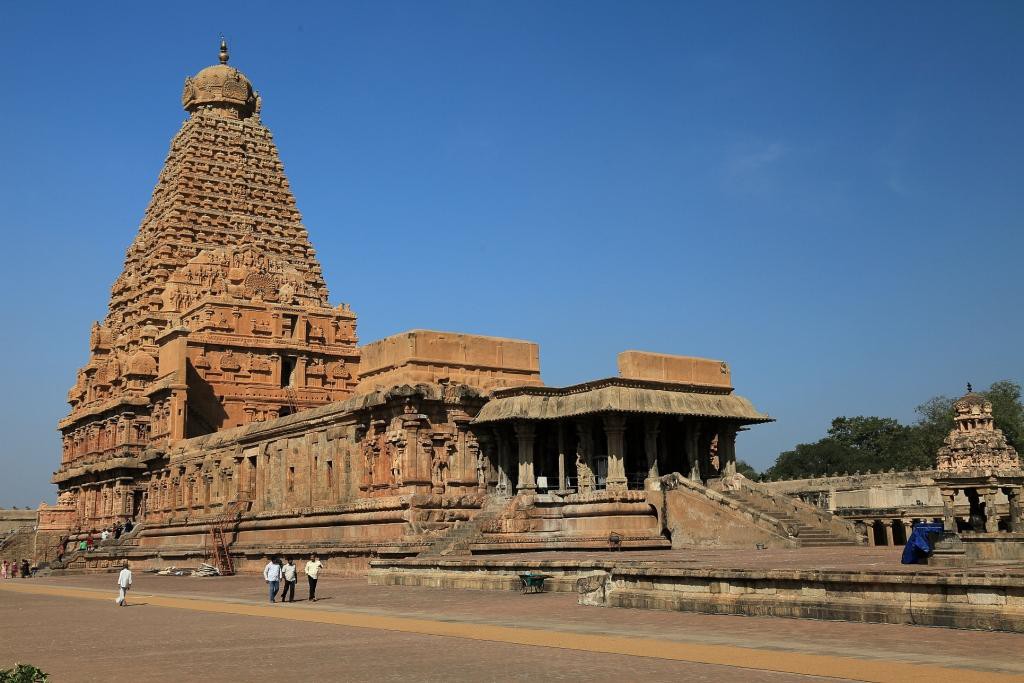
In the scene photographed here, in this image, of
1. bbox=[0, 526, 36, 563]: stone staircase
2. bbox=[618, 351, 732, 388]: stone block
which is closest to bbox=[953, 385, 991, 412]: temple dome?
bbox=[618, 351, 732, 388]: stone block

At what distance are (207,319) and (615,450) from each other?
36894 mm

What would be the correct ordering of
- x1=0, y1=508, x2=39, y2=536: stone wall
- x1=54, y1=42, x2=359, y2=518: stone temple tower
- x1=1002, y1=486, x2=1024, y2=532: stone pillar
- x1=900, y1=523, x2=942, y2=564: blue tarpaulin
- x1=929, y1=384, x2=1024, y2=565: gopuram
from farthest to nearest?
x1=0, y1=508, x2=39, y2=536: stone wall, x1=54, y1=42, x2=359, y2=518: stone temple tower, x1=1002, y1=486, x2=1024, y2=532: stone pillar, x1=929, y1=384, x2=1024, y2=565: gopuram, x1=900, y1=523, x2=942, y2=564: blue tarpaulin

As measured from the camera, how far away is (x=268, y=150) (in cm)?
8375

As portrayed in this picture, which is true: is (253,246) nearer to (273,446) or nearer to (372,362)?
(273,446)

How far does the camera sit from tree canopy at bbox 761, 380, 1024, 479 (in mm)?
86875

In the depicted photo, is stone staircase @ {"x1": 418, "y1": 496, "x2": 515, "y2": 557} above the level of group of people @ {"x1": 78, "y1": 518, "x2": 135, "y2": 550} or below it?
below

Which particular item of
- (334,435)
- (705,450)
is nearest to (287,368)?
(334,435)

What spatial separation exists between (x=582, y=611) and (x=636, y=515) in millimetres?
14860

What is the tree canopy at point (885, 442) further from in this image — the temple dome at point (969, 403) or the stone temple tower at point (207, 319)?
the stone temple tower at point (207, 319)

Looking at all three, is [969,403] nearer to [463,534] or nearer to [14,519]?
[463,534]

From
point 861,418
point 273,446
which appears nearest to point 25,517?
point 273,446

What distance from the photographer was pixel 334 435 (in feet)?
137

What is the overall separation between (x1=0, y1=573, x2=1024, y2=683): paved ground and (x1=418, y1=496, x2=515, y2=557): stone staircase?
31.2 feet

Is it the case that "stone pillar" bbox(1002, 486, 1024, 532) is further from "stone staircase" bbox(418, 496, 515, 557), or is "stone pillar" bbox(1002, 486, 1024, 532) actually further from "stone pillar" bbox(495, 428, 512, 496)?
"stone pillar" bbox(495, 428, 512, 496)
